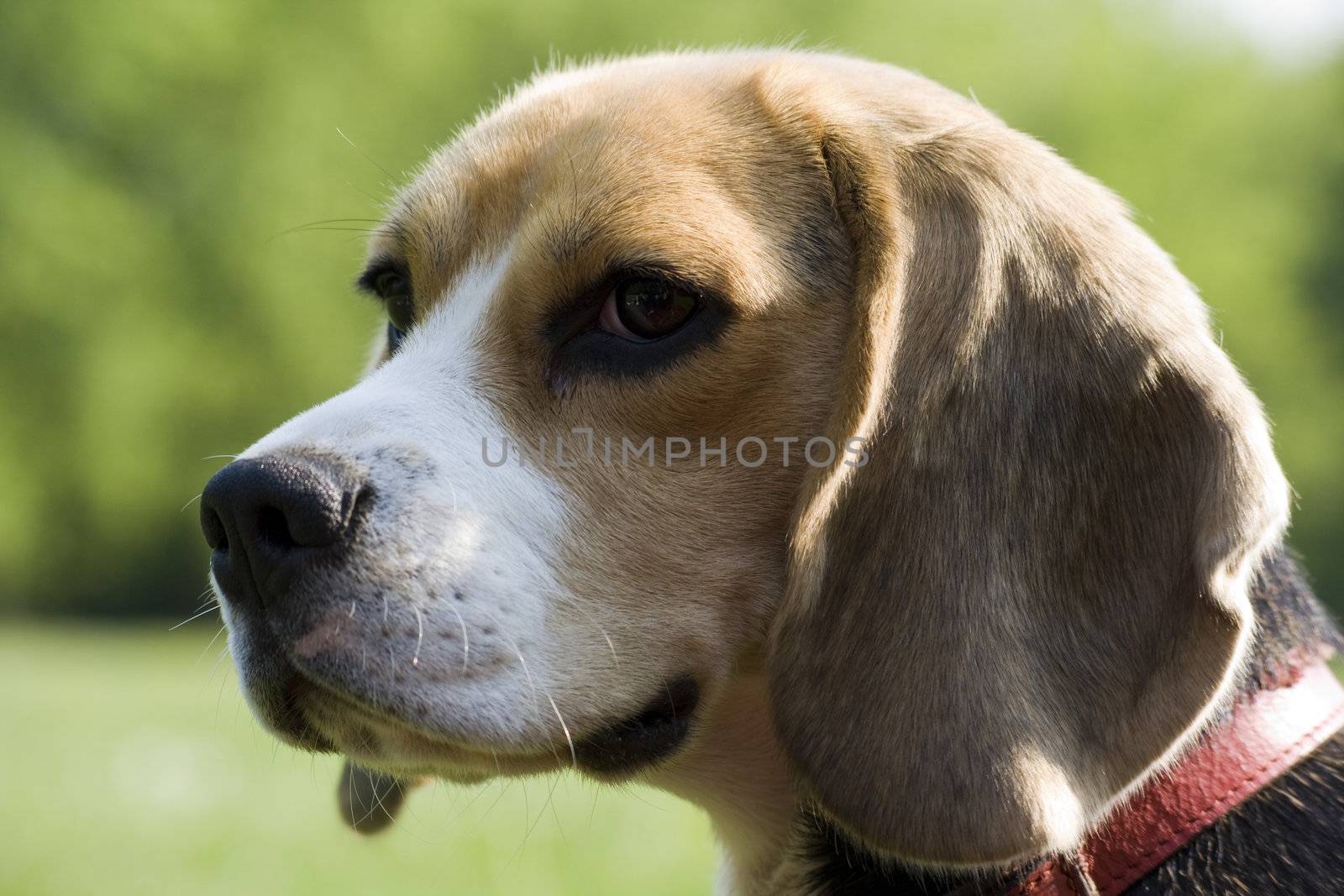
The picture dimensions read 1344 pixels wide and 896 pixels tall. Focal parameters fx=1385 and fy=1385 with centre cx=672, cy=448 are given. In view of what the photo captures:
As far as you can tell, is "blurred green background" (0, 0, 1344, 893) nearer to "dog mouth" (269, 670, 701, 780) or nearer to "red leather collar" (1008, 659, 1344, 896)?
"dog mouth" (269, 670, 701, 780)

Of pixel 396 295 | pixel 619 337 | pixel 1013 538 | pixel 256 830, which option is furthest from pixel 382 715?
pixel 256 830

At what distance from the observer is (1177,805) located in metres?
2.64

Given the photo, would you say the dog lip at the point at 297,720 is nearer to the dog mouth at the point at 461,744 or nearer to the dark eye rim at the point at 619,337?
the dog mouth at the point at 461,744

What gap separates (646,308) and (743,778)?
1110 millimetres

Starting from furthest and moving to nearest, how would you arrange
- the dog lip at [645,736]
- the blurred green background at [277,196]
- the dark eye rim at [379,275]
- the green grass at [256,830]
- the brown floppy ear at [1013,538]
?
1. the blurred green background at [277,196]
2. the green grass at [256,830]
3. the dark eye rim at [379,275]
4. the dog lip at [645,736]
5. the brown floppy ear at [1013,538]

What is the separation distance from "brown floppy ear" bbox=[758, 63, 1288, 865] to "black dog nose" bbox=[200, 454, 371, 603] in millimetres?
888

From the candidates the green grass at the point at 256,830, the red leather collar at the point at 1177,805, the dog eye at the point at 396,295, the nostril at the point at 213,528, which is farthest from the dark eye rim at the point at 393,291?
the red leather collar at the point at 1177,805

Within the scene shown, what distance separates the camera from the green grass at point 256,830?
6254 millimetres

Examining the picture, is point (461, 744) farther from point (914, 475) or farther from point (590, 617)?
point (914, 475)

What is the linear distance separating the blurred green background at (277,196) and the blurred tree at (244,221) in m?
0.05

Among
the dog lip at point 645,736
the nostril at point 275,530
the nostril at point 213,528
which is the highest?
the nostril at point 275,530

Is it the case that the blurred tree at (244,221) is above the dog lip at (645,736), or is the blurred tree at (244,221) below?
below

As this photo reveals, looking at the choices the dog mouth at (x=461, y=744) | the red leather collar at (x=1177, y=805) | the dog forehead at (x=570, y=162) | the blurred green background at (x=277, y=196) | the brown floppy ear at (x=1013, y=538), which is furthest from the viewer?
the blurred green background at (x=277, y=196)

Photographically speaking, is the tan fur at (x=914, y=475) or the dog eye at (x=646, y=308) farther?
the dog eye at (x=646, y=308)
